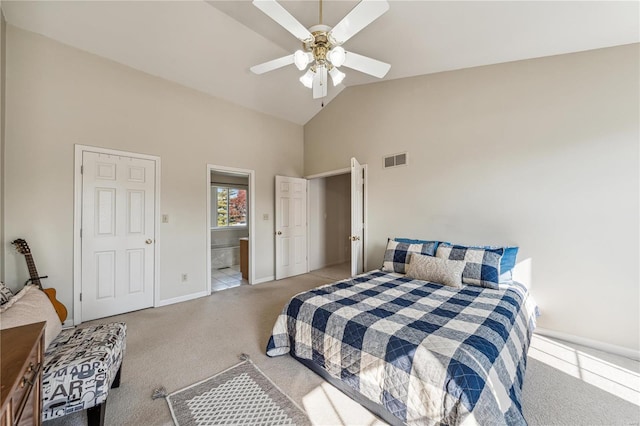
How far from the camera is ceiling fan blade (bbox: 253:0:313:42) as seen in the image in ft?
5.26

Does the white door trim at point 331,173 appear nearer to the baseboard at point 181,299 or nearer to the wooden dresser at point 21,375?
the baseboard at point 181,299

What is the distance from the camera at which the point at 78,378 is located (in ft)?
4.41

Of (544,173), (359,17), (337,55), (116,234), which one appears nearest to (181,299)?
(116,234)

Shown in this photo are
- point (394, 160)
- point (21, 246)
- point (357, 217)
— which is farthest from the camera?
point (394, 160)

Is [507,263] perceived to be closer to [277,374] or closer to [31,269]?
[277,374]

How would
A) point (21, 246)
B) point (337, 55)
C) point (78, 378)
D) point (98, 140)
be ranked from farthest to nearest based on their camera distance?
1. point (98, 140)
2. point (21, 246)
3. point (337, 55)
4. point (78, 378)

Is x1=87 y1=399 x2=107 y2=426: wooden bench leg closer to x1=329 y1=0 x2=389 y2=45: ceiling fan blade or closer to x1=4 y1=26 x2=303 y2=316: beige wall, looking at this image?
x1=4 y1=26 x2=303 y2=316: beige wall

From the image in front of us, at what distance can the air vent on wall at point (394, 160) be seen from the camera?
3.57 meters

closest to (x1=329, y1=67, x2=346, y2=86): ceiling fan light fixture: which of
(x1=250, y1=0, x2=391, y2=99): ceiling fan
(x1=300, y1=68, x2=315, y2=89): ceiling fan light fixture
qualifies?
(x1=250, y1=0, x2=391, y2=99): ceiling fan

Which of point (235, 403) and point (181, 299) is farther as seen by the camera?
point (181, 299)

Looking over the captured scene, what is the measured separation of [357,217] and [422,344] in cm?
217

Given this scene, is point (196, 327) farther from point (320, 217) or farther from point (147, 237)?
point (320, 217)

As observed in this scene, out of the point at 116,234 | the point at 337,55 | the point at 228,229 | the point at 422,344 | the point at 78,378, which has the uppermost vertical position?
the point at 337,55

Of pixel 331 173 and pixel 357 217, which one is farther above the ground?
pixel 331 173
